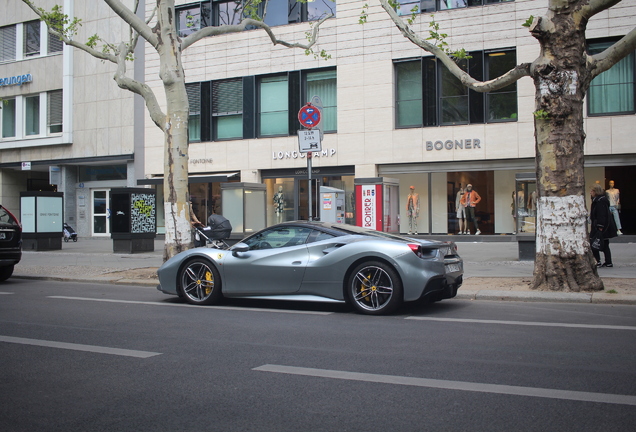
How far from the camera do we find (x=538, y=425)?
3738mm

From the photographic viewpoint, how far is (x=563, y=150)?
31.1 ft

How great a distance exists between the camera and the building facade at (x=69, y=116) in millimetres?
29219

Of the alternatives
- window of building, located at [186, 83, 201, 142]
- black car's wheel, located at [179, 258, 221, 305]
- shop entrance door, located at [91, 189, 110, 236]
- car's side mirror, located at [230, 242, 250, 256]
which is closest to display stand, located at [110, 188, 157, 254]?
window of building, located at [186, 83, 201, 142]

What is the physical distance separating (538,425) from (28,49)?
33086 millimetres

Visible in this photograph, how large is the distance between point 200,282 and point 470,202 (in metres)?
15.6

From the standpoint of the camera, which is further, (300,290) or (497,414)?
(300,290)

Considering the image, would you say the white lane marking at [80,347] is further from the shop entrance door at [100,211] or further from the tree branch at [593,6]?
the shop entrance door at [100,211]

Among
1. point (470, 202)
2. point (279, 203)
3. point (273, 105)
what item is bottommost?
point (470, 202)

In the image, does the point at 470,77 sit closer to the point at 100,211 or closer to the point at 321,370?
the point at 321,370

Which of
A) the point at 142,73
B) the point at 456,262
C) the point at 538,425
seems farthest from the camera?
the point at 142,73

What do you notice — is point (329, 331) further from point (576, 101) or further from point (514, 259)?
point (514, 259)

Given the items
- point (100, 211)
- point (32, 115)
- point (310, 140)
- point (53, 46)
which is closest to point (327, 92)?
point (310, 140)

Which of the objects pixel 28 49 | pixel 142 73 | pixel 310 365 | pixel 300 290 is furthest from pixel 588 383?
pixel 28 49

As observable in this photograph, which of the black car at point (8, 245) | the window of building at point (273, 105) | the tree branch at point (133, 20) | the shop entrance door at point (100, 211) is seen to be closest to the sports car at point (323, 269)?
the black car at point (8, 245)
